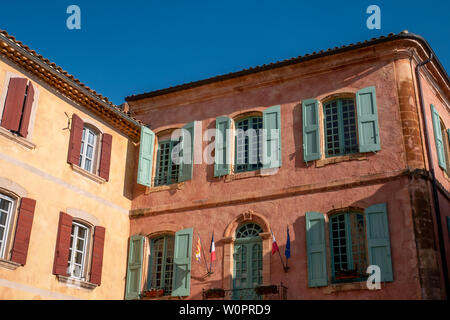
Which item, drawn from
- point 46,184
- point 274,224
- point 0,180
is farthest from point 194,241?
point 0,180

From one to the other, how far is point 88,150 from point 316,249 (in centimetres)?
646

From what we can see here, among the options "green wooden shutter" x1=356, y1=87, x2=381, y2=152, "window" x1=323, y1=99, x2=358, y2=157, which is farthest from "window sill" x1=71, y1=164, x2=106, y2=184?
"green wooden shutter" x1=356, y1=87, x2=381, y2=152

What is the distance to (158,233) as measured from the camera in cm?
1625

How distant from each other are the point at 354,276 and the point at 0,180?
7963mm

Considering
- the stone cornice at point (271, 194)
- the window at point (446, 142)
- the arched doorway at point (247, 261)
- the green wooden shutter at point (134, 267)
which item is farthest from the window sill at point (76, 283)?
the window at point (446, 142)

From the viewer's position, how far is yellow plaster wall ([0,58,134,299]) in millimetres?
13250

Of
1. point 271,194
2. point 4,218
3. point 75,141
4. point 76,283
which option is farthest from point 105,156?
point 271,194

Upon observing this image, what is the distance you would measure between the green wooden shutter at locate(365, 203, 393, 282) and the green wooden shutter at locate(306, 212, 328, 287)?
41.9 inches

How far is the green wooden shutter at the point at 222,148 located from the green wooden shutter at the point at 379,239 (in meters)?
4.05

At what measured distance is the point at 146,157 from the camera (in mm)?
16953

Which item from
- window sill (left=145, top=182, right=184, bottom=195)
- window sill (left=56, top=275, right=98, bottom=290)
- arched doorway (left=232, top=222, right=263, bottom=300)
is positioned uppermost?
window sill (left=145, top=182, right=184, bottom=195)

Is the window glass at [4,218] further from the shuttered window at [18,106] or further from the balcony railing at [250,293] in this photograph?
the balcony railing at [250,293]

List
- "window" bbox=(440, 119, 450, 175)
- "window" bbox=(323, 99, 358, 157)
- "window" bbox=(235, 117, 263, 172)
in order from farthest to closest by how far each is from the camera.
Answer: "window" bbox=(440, 119, 450, 175)
"window" bbox=(235, 117, 263, 172)
"window" bbox=(323, 99, 358, 157)

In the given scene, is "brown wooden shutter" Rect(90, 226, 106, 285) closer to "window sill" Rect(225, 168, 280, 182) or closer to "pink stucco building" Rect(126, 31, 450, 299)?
"pink stucco building" Rect(126, 31, 450, 299)
